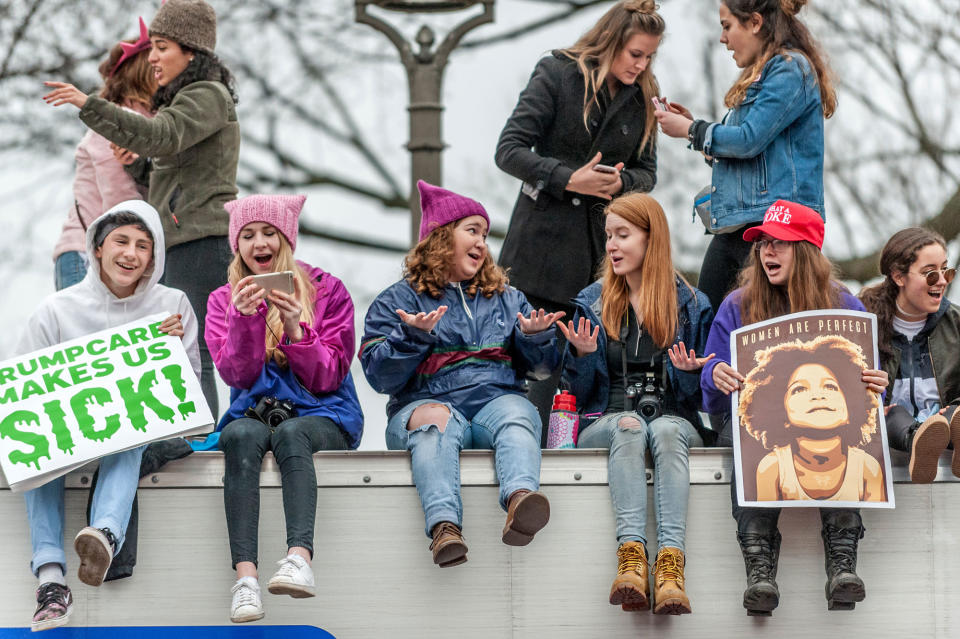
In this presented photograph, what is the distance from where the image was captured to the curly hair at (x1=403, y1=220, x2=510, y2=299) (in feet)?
22.6

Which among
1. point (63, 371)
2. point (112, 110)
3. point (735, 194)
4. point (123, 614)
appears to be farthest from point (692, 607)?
point (112, 110)

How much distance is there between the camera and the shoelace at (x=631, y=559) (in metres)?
6.09

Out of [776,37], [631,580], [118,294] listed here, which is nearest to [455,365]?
[631,580]

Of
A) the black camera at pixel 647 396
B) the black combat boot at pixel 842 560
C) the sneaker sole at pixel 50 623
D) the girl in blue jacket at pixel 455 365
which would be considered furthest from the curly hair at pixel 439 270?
the sneaker sole at pixel 50 623

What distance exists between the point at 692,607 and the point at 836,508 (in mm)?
674

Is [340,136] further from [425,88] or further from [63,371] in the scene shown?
[63,371]

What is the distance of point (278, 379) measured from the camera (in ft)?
21.4

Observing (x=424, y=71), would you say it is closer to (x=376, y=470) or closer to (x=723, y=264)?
(x=723, y=264)

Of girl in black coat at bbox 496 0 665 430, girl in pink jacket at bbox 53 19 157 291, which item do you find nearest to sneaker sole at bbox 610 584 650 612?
girl in black coat at bbox 496 0 665 430

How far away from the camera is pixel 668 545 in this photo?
6.16 m

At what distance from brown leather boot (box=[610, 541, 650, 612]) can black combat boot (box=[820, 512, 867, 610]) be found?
70cm

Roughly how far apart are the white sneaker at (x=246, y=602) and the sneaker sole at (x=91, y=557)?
19.1 inches

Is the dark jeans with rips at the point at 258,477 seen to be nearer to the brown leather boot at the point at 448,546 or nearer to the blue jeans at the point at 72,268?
the brown leather boot at the point at 448,546

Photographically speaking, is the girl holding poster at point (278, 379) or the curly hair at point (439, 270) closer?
the girl holding poster at point (278, 379)
